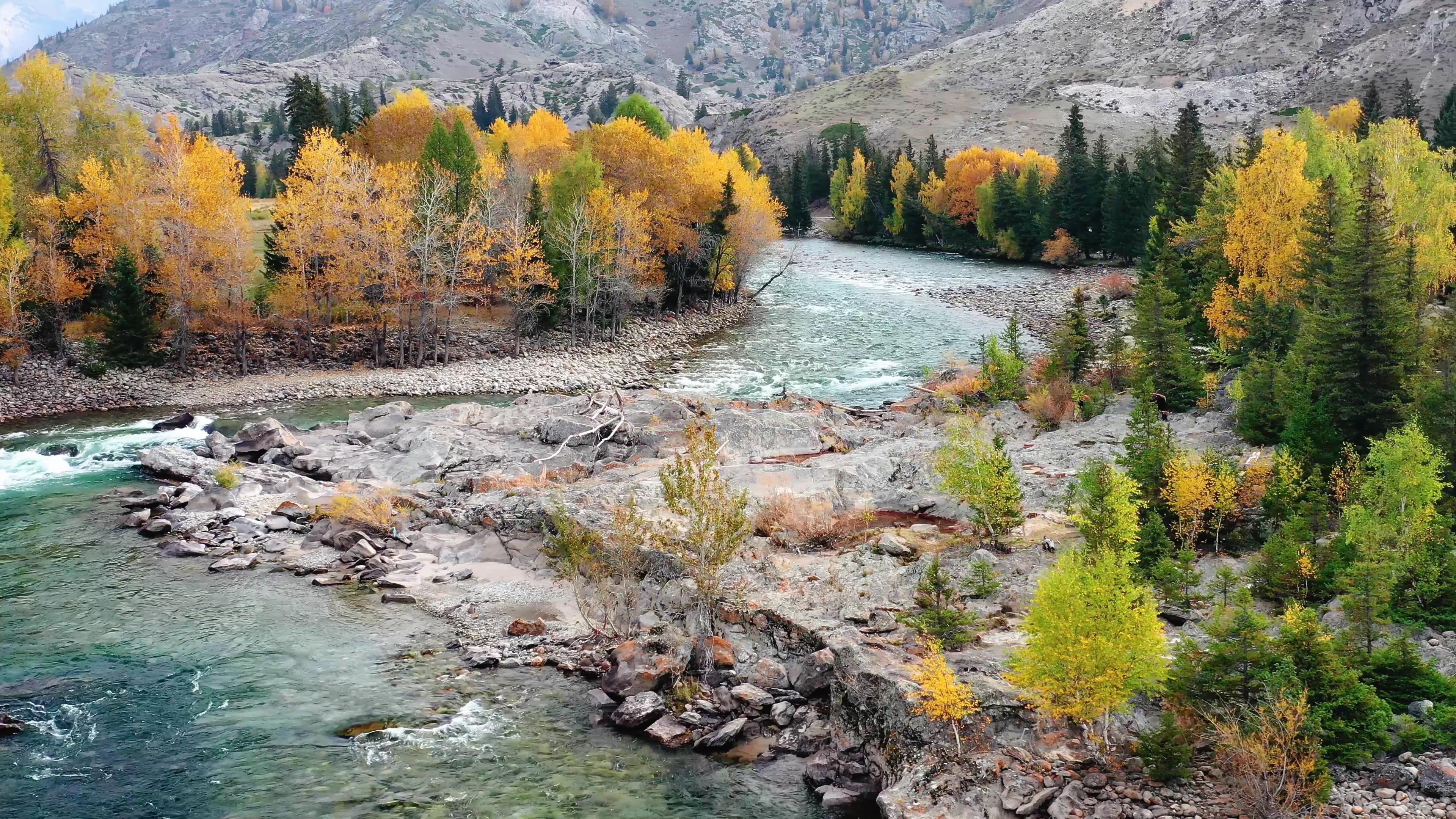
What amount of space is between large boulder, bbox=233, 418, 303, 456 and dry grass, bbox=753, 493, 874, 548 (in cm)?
2070

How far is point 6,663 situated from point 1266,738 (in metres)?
24.1

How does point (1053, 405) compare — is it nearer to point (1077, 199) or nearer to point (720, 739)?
point (720, 739)

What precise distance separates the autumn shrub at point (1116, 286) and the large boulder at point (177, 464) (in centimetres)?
5827

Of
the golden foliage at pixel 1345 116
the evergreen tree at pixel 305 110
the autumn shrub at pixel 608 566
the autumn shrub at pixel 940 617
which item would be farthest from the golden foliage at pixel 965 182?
the autumn shrub at pixel 940 617

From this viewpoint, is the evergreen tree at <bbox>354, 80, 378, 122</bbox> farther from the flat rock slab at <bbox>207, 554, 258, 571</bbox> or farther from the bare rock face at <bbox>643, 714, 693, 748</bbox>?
the bare rock face at <bbox>643, 714, 693, 748</bbox>

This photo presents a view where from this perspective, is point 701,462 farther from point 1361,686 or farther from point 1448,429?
point 1448,429

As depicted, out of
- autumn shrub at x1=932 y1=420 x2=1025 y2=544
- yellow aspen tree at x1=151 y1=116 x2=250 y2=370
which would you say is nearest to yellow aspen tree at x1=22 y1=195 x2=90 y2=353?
yellow aspen tree at x1=151 y1=116 x2=250 y2=370

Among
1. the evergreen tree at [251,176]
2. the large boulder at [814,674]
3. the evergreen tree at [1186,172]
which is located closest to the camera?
the large boulder at [814,674]

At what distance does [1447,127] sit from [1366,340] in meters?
90.4

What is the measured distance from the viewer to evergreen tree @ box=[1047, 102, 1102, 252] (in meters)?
91.2

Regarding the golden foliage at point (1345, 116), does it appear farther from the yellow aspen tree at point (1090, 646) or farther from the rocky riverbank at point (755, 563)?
the yellow aspen tree at point (1090, 646)

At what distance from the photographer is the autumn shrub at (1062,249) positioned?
9250 centimetres

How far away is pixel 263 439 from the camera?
3550 cm

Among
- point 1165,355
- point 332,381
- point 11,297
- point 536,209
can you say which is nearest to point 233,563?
point 332,381
